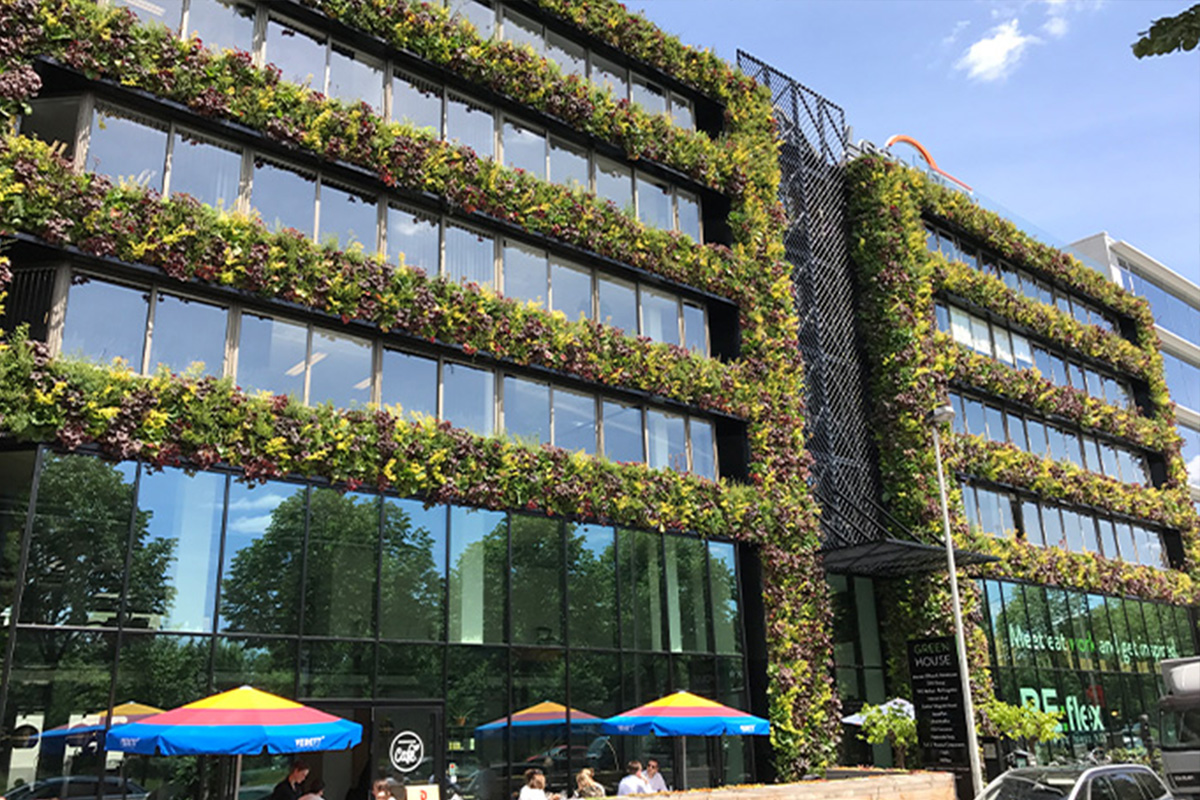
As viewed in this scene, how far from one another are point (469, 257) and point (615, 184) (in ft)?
20.3

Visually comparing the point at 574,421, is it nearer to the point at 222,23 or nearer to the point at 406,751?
the point at 406,751

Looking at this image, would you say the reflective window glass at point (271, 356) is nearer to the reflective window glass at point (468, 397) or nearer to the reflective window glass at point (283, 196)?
the reflective window glass at point (283, 196)

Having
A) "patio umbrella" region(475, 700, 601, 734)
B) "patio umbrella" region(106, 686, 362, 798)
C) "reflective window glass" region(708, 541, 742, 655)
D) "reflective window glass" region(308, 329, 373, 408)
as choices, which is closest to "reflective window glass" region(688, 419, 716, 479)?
"reflective window glass" region(708, 541, 742, 655)

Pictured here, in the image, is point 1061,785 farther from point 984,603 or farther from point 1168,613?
point 1168,613

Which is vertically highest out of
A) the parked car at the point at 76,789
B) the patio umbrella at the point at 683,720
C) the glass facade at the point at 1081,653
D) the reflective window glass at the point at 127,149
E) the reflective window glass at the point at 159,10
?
the reflective window glass at the point at 159,10

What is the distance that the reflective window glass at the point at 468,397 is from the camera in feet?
75.8

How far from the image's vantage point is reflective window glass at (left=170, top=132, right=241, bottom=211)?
20156mm

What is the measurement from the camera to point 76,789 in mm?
15898

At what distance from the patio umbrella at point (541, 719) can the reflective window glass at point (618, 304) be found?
1009cm

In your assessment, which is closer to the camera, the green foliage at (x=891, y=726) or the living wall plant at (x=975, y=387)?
the green foliage at (x=891, y=726)

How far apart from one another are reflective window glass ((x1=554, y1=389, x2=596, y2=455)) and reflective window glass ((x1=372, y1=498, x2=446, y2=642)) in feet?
14.4

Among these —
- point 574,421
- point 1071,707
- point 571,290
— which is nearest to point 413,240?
point 571,290

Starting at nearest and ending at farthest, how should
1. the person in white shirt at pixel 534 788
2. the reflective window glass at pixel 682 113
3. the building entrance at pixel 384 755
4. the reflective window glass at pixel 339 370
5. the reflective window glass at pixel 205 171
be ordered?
the person in white shirt at pixel 534 788 < the building entrance at pixel 384 755 < the reflective window glass at pixel 205 171 < the reflective window glass at pixel 339 370 < the reflective window glass at pixel 682 113

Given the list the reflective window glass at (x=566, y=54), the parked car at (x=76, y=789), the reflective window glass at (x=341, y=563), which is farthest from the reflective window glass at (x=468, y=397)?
the reflective window glass at (x=566, y=54)
